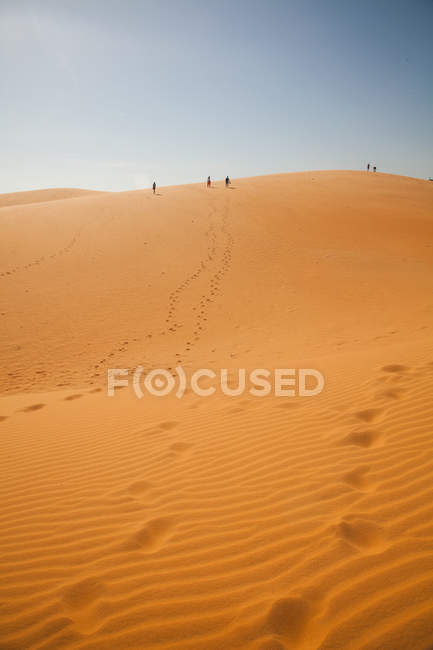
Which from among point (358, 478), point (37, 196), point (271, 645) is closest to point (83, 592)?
point (271, 645)

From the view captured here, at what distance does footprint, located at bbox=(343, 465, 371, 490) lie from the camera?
111 inches

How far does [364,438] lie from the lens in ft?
11.6

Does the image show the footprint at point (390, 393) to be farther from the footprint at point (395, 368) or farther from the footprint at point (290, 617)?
the footprint at point (290, 617)

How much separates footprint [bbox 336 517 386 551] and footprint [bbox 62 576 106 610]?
1675mm

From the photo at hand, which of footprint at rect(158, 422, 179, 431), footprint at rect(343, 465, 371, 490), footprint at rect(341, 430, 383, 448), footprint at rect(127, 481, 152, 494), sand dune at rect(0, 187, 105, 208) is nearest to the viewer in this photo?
footprint at rect(343, 465, 371, 490)

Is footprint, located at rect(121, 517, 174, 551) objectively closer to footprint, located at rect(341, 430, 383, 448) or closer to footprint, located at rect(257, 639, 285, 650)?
footprint, located at rect(257, 639, 285, 650)

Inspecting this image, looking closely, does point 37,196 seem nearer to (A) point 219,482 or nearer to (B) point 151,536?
(A) point 219,482

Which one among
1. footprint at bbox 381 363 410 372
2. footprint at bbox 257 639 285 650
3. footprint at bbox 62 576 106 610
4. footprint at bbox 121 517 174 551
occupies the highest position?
footprint at bbox 381 363 410 372

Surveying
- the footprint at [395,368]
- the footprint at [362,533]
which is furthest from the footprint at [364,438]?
the footprint at [395,368]

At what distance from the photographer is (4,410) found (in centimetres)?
588

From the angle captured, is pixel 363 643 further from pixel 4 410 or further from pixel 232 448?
pixel 4 410

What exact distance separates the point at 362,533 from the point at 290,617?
777mm

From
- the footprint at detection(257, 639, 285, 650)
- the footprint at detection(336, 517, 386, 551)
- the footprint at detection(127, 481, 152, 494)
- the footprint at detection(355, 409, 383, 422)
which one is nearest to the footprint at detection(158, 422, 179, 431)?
the footprint at detection(127, 481, 152, 494)

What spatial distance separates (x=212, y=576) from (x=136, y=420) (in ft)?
9.75
